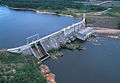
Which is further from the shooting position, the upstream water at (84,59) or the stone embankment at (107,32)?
the stone embankment at (107,32)

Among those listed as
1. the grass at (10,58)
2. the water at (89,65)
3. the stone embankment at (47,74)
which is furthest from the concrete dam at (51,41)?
the stone embankment at (47,74)

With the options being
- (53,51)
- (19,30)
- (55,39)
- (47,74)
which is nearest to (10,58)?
(47,74)

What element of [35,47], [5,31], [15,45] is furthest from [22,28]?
[35,47]

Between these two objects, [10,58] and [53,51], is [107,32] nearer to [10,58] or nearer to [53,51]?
[53,51]

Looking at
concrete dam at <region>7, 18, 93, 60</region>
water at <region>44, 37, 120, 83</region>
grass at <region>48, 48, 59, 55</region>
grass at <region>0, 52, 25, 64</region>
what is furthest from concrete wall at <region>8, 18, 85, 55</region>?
water at <region>44, 37, 120, 83</region>

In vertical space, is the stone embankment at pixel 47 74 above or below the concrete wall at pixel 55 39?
below

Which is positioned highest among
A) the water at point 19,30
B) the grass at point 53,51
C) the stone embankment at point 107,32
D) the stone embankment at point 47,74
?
the water at point 19,30

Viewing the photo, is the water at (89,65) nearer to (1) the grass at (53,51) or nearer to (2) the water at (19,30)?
(1) the grass at (53,51)

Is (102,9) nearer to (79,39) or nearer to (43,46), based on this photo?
(79,39)
